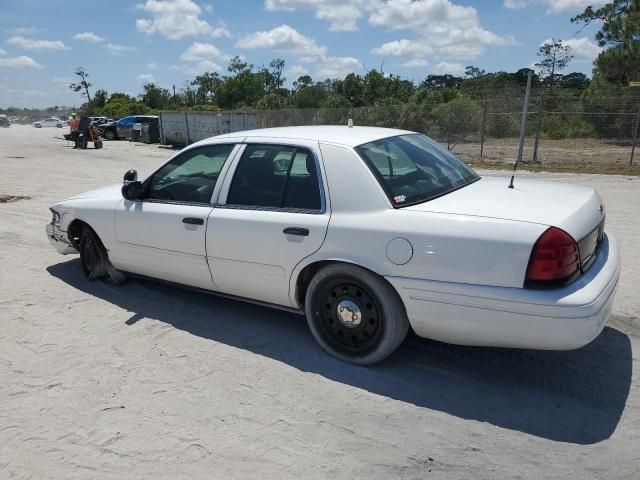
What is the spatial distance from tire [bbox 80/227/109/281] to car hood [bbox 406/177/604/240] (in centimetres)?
325

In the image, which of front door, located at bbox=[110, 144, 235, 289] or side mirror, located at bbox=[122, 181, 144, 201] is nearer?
front door, located at bbox=[110, 144, 235, 289]

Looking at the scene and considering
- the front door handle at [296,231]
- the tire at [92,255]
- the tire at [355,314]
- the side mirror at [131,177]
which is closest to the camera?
the tire at [355,314]

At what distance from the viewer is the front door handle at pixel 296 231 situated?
3.62 m

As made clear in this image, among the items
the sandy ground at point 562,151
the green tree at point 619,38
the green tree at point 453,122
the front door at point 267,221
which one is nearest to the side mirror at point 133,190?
the front door at point 267,221

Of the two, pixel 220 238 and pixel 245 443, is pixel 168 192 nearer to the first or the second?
pixel 220 238

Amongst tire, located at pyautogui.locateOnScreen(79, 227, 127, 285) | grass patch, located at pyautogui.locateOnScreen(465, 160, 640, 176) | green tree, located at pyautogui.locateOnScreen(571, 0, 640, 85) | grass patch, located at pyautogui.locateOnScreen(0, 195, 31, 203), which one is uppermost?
green tree, located at pyautogui.locateOnScreen(571, 0, 640, 85)

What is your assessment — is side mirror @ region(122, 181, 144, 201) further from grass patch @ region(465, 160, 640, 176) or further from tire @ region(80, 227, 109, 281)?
grass patch @ region(465, 160, 640, 176)

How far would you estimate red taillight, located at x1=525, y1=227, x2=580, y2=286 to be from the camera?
2.90 metres

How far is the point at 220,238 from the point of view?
4.06m

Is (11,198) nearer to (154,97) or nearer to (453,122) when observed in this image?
(453,122)

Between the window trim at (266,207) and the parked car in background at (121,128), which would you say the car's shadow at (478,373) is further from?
the parked car in background at (121,128)

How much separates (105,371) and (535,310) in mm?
2796

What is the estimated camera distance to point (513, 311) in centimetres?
297

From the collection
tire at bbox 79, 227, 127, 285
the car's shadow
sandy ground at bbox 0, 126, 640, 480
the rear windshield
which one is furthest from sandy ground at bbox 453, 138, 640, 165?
tire at bbox 79, 227, 127, 285
